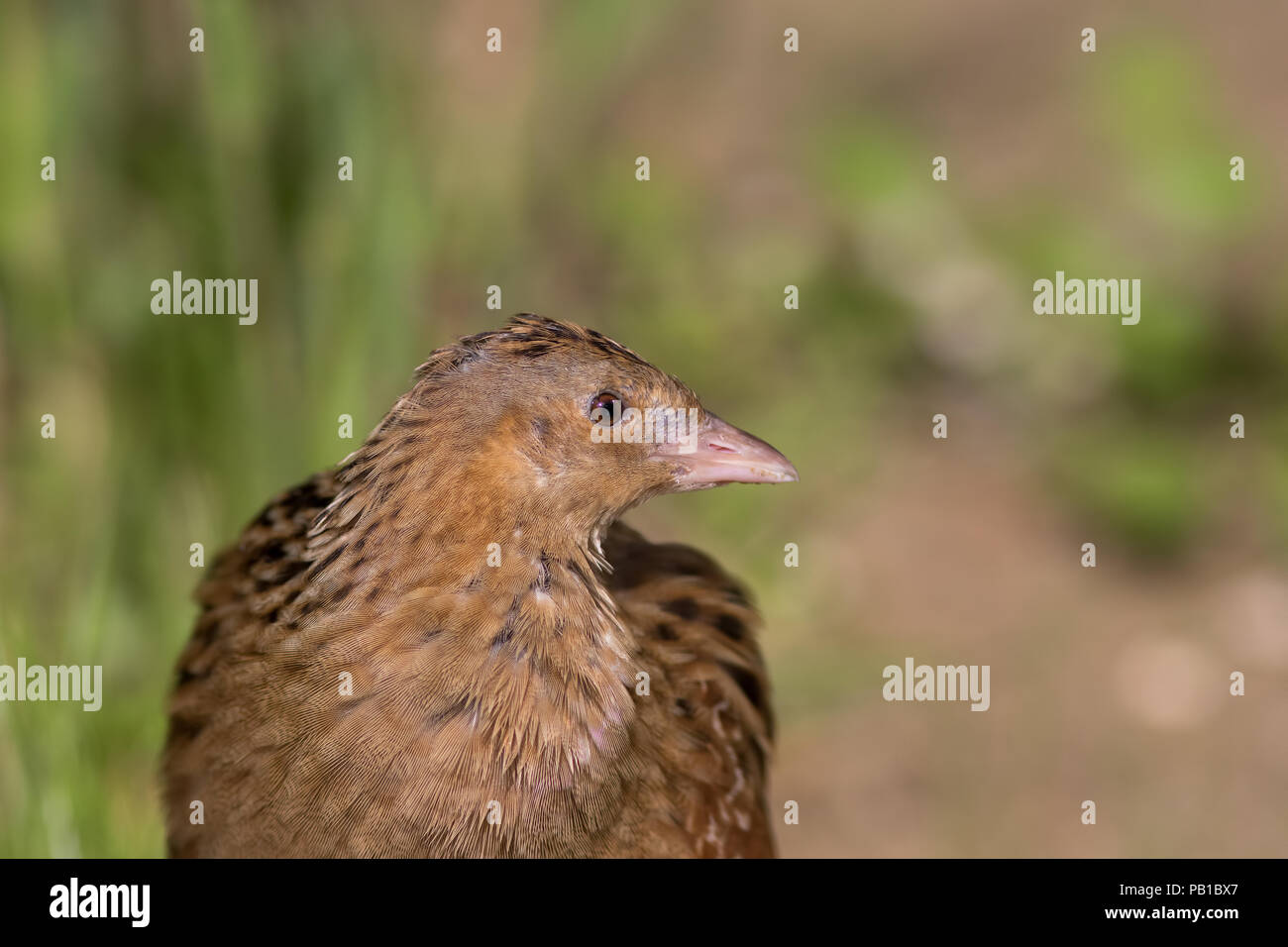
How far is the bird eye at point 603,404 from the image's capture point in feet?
8.24

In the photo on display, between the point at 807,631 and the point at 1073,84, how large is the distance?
9.19 feet

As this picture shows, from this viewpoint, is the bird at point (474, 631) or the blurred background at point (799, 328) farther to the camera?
the blurred background at point (799, 328)

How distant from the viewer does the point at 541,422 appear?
2.48 meters

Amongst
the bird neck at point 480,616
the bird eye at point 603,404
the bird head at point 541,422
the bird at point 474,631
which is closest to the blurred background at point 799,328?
the bird at point 474,631

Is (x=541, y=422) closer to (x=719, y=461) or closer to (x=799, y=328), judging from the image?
(x=719, y=461)

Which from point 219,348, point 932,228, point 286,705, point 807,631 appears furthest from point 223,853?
point 932,228

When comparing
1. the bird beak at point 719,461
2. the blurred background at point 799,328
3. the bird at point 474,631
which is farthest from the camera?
the blurred background at point 799,328

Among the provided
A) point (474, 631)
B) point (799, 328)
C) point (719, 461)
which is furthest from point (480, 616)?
point (799, 328)

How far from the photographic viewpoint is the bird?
2.42m

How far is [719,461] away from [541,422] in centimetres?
34

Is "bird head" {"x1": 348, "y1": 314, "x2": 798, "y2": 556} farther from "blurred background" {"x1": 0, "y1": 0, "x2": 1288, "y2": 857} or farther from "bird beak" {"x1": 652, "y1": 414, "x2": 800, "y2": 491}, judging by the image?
"blurred background" {"x1": 0, "y1": 0, "x2": 1288, "y2": 857}

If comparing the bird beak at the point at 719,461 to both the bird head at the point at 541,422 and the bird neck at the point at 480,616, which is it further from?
the bird neck at the point at 480,616

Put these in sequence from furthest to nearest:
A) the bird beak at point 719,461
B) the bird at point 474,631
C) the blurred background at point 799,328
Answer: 1. the blurred background at point 799,328
2. the bird beak at point 719,461
3. the bird at point 474,631

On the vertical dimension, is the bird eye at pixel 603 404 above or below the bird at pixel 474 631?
above
